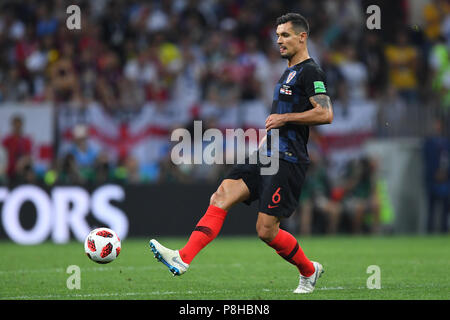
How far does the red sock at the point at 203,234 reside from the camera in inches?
289

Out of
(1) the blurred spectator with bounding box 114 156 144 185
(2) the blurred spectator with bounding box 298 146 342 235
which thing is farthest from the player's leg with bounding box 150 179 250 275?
(2) the blurred spectator with bounding box 298 146 342 235

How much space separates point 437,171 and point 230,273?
8.76 m

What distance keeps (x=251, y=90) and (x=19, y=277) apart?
8.91 metres

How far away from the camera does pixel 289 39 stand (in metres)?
7.55

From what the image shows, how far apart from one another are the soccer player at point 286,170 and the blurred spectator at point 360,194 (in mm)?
9177

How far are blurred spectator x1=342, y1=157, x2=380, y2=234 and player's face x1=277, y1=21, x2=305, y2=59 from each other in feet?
30.8

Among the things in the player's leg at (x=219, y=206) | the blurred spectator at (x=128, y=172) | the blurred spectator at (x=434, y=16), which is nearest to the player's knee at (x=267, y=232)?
the player's leg at (x=219, y=206)

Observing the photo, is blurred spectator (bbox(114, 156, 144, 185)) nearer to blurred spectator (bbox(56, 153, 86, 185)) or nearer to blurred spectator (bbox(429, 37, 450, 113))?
blurred spectator (bbox(56, 153, 86, 185))

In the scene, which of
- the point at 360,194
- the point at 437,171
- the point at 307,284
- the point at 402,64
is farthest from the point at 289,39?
the point at 402,64

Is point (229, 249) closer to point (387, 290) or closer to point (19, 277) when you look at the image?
point (19, 277)

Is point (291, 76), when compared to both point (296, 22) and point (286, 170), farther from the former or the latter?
point (286, 170)

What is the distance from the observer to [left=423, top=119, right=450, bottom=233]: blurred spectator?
17.0 meters

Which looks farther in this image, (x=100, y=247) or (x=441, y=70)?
(x=441, y=70)
